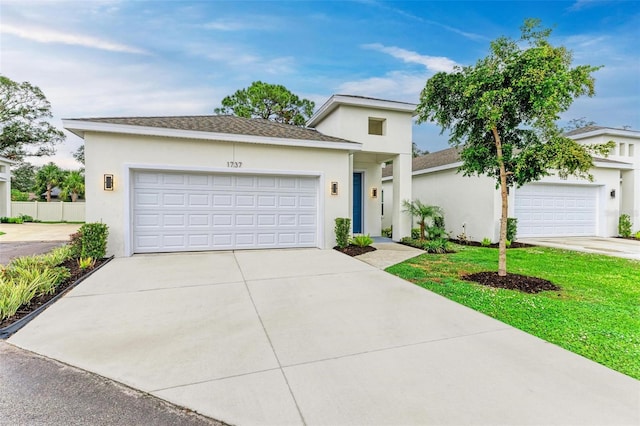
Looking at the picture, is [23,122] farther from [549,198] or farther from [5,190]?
[549,198]

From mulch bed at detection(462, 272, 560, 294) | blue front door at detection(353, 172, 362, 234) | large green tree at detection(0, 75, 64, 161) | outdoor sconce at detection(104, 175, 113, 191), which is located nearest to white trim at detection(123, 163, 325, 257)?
outdoor sconce at detection(104, 175, 113, 191)

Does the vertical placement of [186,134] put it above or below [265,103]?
below

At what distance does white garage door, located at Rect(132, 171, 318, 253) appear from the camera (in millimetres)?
8203

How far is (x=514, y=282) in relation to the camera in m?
5.92

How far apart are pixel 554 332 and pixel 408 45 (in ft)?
42.1

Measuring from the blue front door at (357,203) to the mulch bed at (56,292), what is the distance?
832 cm

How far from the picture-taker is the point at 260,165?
8.94 meters

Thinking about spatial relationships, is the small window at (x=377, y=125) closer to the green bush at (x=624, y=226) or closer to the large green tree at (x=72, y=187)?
the green bush at (x=624, y=226)

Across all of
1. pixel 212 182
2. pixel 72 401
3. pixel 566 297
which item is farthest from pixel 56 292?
pixel 566 297

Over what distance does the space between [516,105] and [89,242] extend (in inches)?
378

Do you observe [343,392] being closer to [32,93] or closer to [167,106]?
[167,106]

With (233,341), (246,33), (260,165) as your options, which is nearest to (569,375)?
(233,341)

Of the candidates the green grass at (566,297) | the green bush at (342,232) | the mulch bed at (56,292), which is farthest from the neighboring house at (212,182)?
the green grass at (566,297)

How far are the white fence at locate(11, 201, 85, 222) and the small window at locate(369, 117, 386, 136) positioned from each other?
22477mm
